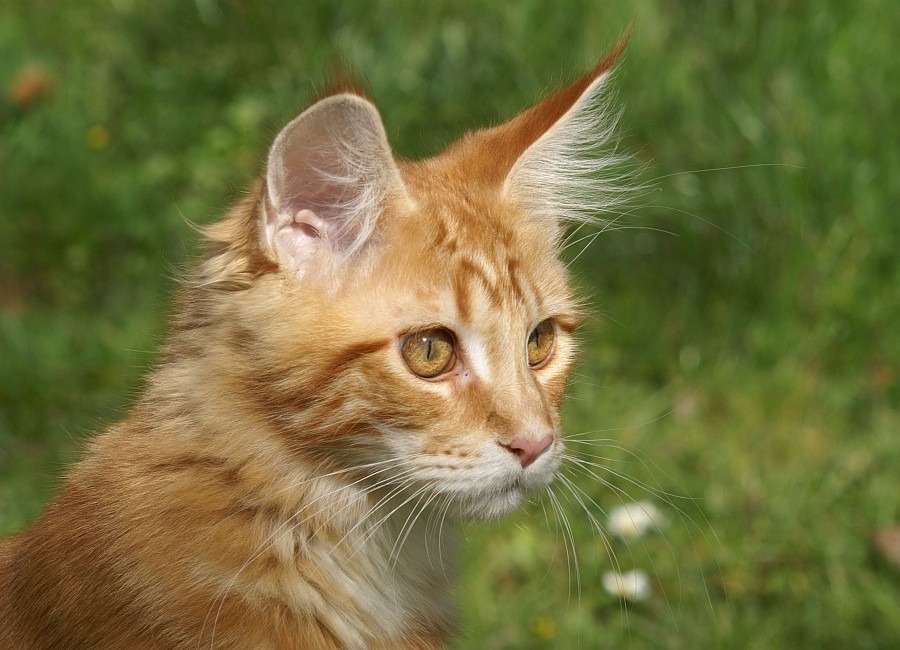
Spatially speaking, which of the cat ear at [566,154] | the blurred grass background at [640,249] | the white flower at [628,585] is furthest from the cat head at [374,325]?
the blurred grass background at [640,249]

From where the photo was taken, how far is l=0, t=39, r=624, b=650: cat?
7.70ft

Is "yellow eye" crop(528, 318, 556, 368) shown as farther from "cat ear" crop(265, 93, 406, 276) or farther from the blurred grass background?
the blurred grass background

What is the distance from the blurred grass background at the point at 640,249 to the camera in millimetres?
3812

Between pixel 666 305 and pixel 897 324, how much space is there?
2.89 feet

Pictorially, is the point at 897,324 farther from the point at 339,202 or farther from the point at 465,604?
the point at 339,202

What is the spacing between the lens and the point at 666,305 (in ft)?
15.7

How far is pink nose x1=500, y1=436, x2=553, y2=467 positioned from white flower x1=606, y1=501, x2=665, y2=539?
1.53 m

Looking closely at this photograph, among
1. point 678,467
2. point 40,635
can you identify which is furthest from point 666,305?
point 40,635

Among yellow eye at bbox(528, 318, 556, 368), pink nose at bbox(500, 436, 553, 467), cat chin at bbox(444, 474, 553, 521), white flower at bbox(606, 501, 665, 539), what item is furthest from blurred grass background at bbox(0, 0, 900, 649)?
pink nose at bbox(500, 436, 553, 467)

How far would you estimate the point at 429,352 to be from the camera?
2395 millimetres

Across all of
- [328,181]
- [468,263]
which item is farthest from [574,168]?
[328,181]

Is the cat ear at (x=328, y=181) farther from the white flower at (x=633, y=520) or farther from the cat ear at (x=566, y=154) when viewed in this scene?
the white flower at (x=633, y=520)

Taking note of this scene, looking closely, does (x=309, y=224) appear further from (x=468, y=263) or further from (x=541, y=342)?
(x=541, y=342)

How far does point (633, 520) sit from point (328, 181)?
1934mm
